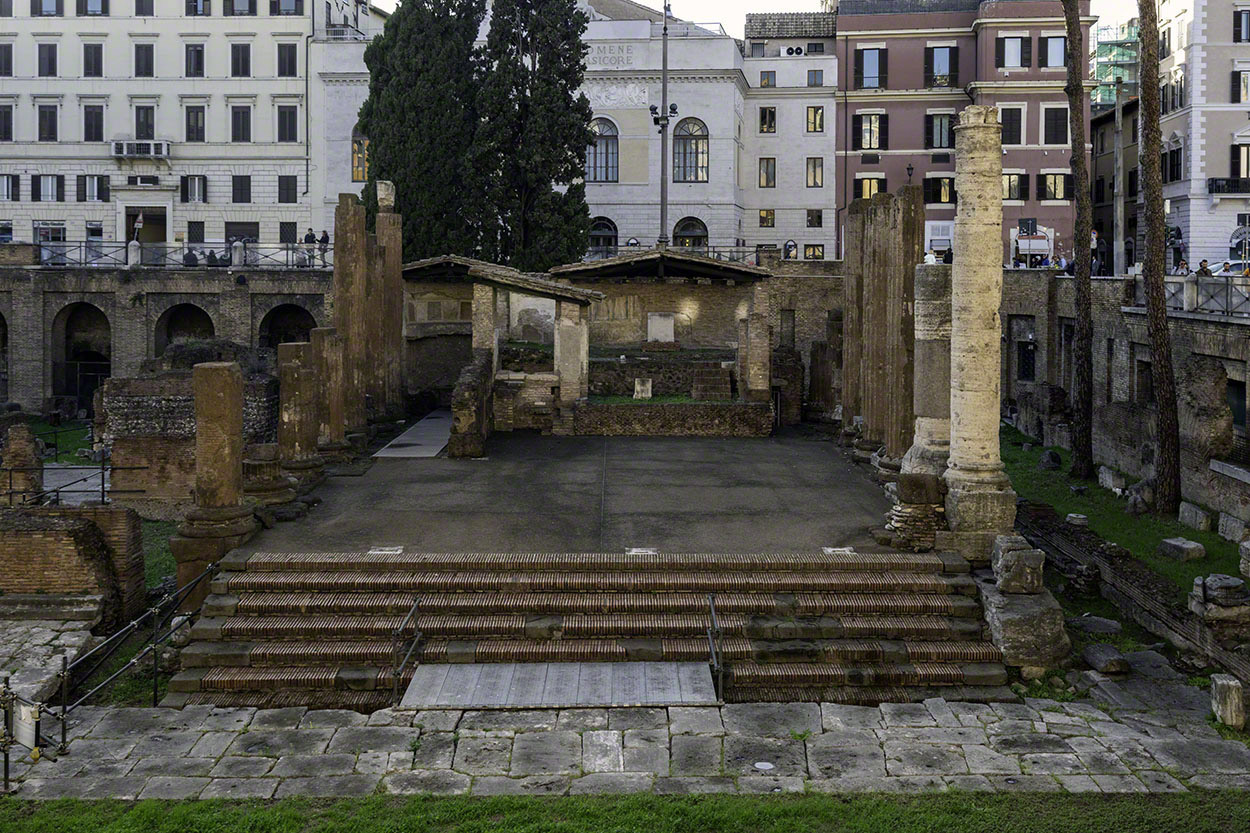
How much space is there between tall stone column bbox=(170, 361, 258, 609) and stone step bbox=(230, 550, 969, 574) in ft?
1.86

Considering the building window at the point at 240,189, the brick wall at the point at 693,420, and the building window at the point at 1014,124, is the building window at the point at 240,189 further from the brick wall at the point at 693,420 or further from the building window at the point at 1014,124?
the brick wall at the point at 693,420

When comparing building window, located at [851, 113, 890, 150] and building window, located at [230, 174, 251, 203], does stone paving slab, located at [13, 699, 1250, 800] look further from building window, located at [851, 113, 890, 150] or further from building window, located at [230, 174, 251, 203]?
building window, located at [230, 174, 251, 203]

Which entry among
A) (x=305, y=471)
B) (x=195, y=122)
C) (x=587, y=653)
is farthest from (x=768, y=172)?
(x=587, y=653)

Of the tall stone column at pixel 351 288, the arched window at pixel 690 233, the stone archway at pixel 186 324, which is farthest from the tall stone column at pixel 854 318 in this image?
the stone archway at pixel 186 324

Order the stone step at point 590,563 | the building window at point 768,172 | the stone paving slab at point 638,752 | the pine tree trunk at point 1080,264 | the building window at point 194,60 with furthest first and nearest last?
the building window at point 768,172
the building window at point 194,60
the pine tree trunk at point 1080,264
the stone step at point 590,563
the stone paving slab at point 638,752

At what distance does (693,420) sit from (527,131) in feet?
52.4

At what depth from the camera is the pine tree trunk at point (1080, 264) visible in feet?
84.8

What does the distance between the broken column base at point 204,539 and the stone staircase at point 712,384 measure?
47.2ft

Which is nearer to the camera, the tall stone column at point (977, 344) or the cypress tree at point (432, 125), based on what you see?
the tall stone column at point (977, 344)

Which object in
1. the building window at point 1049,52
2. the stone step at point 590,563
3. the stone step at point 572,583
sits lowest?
the stone step at point 572,583

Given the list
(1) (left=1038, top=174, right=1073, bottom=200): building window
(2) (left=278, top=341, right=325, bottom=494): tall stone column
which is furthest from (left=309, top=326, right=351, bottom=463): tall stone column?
(1) (left=1038, top=174, right=1073, bottom=200): building window

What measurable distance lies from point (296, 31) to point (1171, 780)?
157 feet

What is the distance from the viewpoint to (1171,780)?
36.5 ft

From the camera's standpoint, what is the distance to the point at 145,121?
5269 cm
